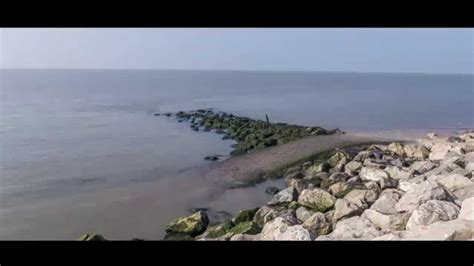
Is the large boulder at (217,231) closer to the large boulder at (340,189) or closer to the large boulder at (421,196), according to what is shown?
the large boulder at (340,189)

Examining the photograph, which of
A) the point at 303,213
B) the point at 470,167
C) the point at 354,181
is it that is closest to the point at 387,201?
the point at 303,213

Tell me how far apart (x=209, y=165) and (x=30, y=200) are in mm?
3591

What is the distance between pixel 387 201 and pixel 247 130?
835 cm

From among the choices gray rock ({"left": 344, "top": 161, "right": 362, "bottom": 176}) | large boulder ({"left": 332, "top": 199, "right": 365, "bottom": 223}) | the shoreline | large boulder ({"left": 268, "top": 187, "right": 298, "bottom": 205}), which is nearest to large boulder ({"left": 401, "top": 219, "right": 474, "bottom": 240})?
large boulder ({"left": 332, "top": 199, "right": 365, "bottom": 223})

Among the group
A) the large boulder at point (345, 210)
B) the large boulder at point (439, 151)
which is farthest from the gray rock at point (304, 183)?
the large boulder at point (439, 151)

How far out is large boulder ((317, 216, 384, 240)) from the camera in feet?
16.6

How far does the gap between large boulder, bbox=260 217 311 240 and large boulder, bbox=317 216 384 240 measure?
0.21m

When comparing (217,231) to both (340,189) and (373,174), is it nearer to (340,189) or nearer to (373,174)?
(340,189)

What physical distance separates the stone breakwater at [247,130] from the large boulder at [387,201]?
5347 mm
